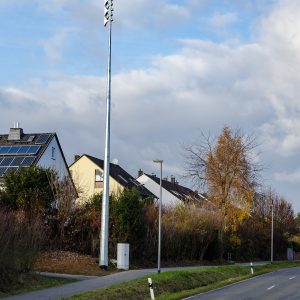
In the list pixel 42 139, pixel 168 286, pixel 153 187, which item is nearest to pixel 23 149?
pixel 42 139

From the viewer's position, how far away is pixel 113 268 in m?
31.7

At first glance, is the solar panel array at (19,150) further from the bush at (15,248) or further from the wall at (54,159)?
the bush at (15,248)

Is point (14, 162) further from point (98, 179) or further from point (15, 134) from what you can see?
point (98, 179)

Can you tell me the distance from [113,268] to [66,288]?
33.5 ft

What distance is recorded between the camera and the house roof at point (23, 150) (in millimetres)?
50719

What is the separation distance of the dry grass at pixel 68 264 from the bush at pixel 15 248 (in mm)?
3843

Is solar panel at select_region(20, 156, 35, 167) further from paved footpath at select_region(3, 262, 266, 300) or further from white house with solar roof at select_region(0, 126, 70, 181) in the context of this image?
paved footpath at select_region(3, 262, 266, 300)

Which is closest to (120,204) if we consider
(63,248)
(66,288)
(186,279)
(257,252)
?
(63,248)

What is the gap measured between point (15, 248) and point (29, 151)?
32.1m

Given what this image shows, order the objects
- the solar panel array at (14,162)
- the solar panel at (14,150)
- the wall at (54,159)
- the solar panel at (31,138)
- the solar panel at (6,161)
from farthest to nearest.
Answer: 1. the solar panel at (31,138)
2. the solar panel at (14,150)
3. the wall at (54,159)
4. the solar panel at (6,161)
5. the solar panel array at (14,162)

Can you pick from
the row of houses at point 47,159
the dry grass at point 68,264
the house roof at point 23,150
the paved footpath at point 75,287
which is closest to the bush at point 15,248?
the paved footpath at point 75,287

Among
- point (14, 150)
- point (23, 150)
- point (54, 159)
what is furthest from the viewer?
point (54, 159)

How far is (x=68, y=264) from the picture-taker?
99.2 ft

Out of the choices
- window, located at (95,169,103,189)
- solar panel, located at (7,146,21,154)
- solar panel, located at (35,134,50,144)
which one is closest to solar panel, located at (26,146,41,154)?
solar panel, located at (35,134,50,144)
